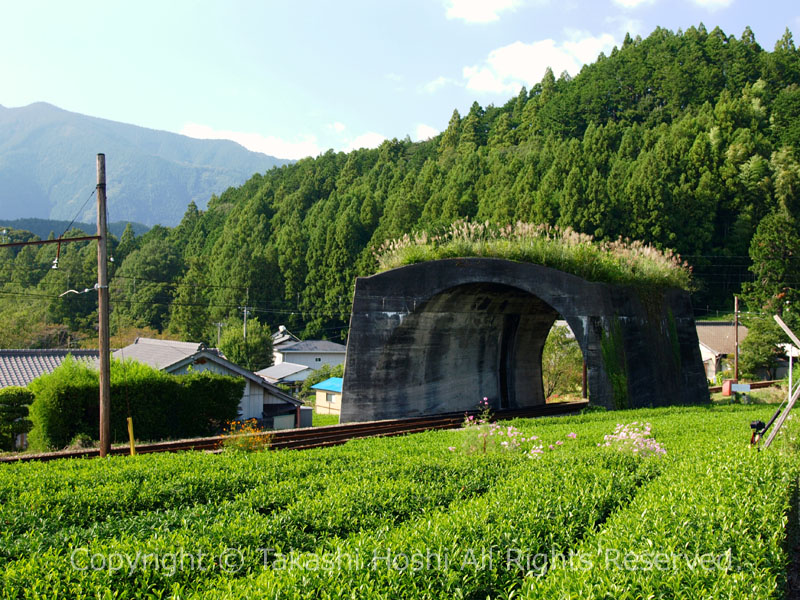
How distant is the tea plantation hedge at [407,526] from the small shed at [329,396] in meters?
30.5

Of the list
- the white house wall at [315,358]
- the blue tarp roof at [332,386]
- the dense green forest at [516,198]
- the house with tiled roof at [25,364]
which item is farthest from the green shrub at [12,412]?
the white house wall at [315,358]

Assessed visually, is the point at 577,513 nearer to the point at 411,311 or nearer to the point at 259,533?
the point at 259,533

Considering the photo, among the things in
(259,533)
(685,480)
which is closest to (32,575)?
(259,533)

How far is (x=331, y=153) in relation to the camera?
10062 centimetres

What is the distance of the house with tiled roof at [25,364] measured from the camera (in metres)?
23.1

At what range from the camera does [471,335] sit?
19422 millimetres

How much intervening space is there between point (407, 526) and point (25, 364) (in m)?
24.4

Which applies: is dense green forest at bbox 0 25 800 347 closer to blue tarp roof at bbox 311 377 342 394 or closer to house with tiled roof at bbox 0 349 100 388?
blue tarp roof at bbox 311 377 342 394

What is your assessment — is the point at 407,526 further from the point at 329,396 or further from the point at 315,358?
the point at 315,358

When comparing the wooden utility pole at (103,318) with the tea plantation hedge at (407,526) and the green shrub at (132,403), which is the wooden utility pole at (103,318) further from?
the green shrub at (132,403)

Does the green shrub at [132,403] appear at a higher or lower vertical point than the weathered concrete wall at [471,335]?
lower

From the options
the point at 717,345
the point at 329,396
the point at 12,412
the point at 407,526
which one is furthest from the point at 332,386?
the point at 407,526

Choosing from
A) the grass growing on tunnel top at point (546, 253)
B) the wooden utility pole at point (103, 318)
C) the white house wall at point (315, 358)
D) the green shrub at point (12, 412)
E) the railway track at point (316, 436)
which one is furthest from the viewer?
the white house wall at point (315, 358)

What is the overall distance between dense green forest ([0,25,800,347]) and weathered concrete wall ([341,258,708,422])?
100 ft
